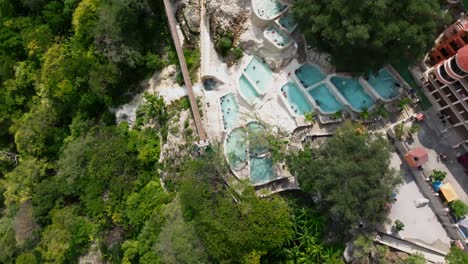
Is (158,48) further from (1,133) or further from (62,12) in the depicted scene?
(1,133)

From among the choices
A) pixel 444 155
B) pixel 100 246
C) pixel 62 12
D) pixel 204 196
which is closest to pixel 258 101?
pixel 204 196

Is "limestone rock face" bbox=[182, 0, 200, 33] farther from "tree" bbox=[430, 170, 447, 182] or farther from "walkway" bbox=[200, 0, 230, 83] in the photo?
"tree" bbox=[430, 170, 447, 182]

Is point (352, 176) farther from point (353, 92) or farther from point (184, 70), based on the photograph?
point (184, 70)

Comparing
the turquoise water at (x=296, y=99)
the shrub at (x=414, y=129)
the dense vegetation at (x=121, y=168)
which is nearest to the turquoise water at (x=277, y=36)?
the dense vegetation at (x=121, y=168)

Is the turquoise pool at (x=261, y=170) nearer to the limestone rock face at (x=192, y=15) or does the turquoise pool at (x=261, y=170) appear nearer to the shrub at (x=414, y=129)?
the shrub at (x=414, y=129)

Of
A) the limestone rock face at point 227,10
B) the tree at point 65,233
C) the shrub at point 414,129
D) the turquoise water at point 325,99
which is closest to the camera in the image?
the shrub at point 414,129

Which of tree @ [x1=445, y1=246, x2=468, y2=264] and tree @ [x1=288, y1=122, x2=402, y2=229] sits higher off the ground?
tree @ [x1=288, y1=122, x2=402, y2=229]

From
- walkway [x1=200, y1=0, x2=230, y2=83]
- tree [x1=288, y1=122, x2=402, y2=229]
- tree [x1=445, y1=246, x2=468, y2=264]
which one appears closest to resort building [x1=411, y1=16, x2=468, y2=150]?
tree [x1=288, y1=122, x2=402, y2=229]

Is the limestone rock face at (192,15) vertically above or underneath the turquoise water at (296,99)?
above

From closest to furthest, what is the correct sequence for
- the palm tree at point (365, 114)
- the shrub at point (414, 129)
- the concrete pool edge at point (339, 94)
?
the shrub at point (414, 129), the palm tree at point (365, 114), the concrete pool edge at point (339, 94)
